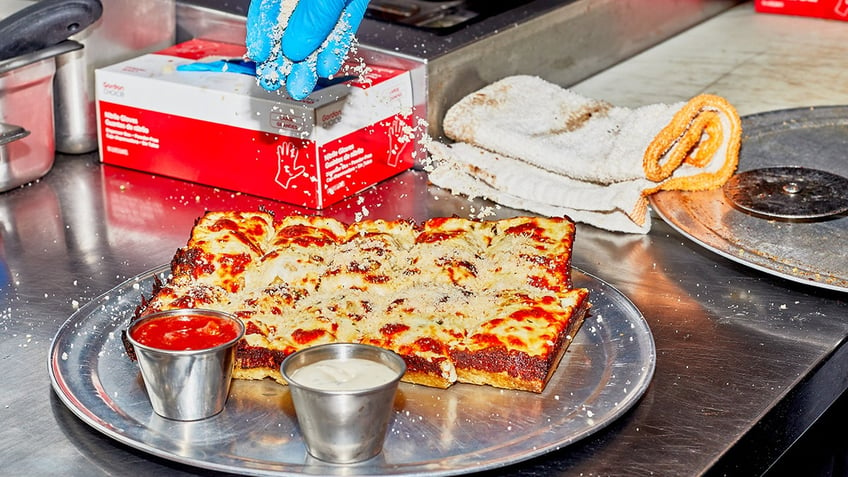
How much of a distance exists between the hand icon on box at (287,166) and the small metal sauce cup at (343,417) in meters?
0.74

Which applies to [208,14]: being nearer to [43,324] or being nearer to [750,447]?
[43,324]

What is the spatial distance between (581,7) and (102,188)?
3.73 ft

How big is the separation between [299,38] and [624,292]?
60 centimetres

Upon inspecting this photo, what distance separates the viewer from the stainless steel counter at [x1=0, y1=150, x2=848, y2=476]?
3.91ft

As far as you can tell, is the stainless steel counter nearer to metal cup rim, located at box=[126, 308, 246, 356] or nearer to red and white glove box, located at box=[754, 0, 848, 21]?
metal cup rim, located at box=[126, 308, 246, 356]

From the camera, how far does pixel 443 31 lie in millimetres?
2127

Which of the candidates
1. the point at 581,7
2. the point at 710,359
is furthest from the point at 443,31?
the point at 710,359

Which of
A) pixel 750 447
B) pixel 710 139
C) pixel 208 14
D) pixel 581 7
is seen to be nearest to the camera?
pixel 750 447

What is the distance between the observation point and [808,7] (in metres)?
3.03

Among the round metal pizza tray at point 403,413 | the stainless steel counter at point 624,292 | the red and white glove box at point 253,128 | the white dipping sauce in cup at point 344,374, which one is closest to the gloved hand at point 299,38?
the red and white glove box at point 253,128

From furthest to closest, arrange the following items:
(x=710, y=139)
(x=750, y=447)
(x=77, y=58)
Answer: (x=77, y=58), (x=710, y=139), (x=750, y=447)

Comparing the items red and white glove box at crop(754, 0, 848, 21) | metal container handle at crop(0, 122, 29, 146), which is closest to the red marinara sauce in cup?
metal container handle at crop(0, 122, 29, 146)

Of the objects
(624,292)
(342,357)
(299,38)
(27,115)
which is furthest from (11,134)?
(624,292)

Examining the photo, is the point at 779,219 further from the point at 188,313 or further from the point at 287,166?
the point at 188,313
